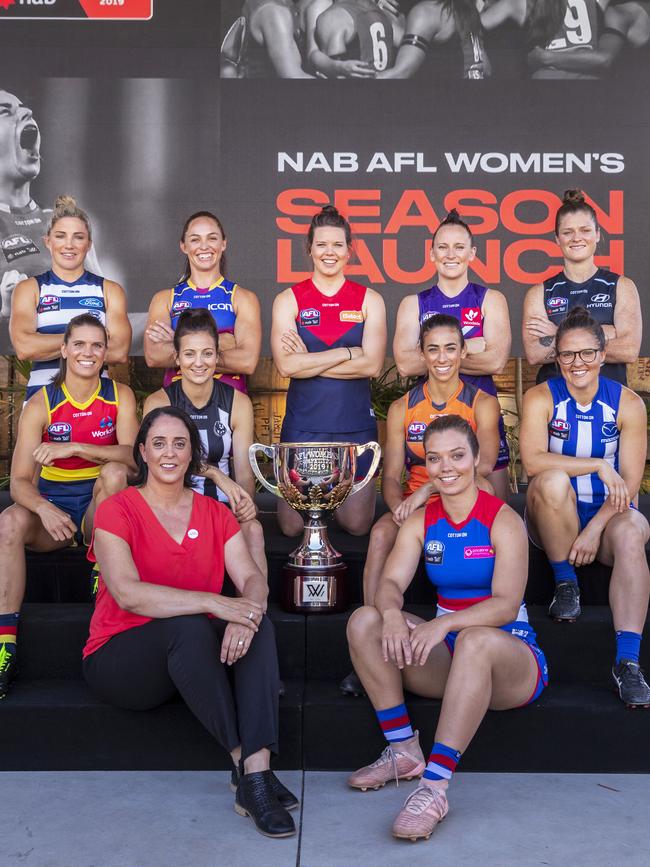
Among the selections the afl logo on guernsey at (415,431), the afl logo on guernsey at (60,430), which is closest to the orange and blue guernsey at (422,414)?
the afl logo on guernsey at (415,431)

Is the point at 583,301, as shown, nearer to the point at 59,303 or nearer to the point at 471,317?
the point at 471,317

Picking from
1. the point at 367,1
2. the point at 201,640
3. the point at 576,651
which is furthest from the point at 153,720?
the point at 367,1

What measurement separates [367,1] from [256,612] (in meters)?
3.11

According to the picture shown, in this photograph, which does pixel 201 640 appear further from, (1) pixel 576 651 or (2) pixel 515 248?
(2) pixel 515 248

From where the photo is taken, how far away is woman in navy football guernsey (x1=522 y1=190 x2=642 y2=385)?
11.5 feet

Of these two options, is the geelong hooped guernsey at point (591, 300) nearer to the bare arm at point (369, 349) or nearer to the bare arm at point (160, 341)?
the bare arm at point (369, 349)

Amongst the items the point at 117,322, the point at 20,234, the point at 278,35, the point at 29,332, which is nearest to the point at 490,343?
the point at 117,322

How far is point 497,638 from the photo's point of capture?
2480 mm

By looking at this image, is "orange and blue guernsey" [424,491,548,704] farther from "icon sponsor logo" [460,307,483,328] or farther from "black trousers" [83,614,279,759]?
"icon sponsor logo" [460,307,483,328]

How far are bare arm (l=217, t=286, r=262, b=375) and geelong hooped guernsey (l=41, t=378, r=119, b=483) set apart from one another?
1.55 ft

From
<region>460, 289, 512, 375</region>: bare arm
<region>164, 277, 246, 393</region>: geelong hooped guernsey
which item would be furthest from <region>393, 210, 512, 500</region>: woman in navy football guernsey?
<region>164, 277, 246, 393</region>: geelong hooped guernsey

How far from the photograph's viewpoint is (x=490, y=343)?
3.49 meters

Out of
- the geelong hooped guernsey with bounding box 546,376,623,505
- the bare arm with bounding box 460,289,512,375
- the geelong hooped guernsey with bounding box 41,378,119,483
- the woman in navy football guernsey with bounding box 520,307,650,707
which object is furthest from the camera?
the bare arm with bounding box 460,289,512,375

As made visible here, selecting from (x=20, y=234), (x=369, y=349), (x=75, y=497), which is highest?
(x=20, y=234)
